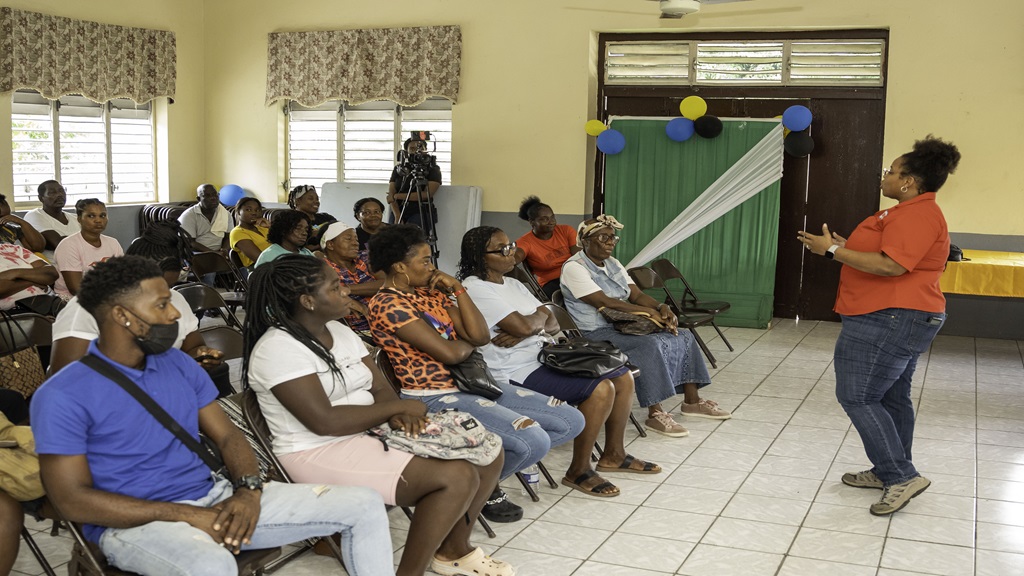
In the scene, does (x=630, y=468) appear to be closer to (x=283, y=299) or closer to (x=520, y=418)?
(x=520, y=418)

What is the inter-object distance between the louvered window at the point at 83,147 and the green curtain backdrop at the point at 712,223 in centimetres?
481

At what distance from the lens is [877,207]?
838 cm

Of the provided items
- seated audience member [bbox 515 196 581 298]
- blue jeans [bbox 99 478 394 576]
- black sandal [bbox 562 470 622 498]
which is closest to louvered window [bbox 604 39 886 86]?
seated audience member [bbox 515 196 581 298]

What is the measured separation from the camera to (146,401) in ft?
7.81

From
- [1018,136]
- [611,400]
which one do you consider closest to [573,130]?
[1018,136]

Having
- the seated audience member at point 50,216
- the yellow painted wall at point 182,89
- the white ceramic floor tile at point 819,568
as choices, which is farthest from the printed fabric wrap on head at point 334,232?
the yellow painted wall at point 182,89

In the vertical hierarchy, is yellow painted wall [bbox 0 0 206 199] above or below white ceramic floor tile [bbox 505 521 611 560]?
above

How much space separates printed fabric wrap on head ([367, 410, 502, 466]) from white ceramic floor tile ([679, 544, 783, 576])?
2.78ft

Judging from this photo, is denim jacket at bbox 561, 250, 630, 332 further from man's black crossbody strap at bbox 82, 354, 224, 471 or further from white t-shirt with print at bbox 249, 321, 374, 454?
man's black crossbody strap at bbox 82, 354, 224, 471

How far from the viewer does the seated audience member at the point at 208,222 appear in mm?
8586

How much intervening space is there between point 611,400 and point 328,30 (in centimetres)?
680

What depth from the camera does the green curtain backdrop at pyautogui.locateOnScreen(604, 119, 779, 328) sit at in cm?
824

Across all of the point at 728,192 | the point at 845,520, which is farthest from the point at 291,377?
the point at 728,192

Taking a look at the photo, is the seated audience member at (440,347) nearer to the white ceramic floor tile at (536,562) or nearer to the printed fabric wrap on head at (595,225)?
the white ceramic floor tile at (536,562)
